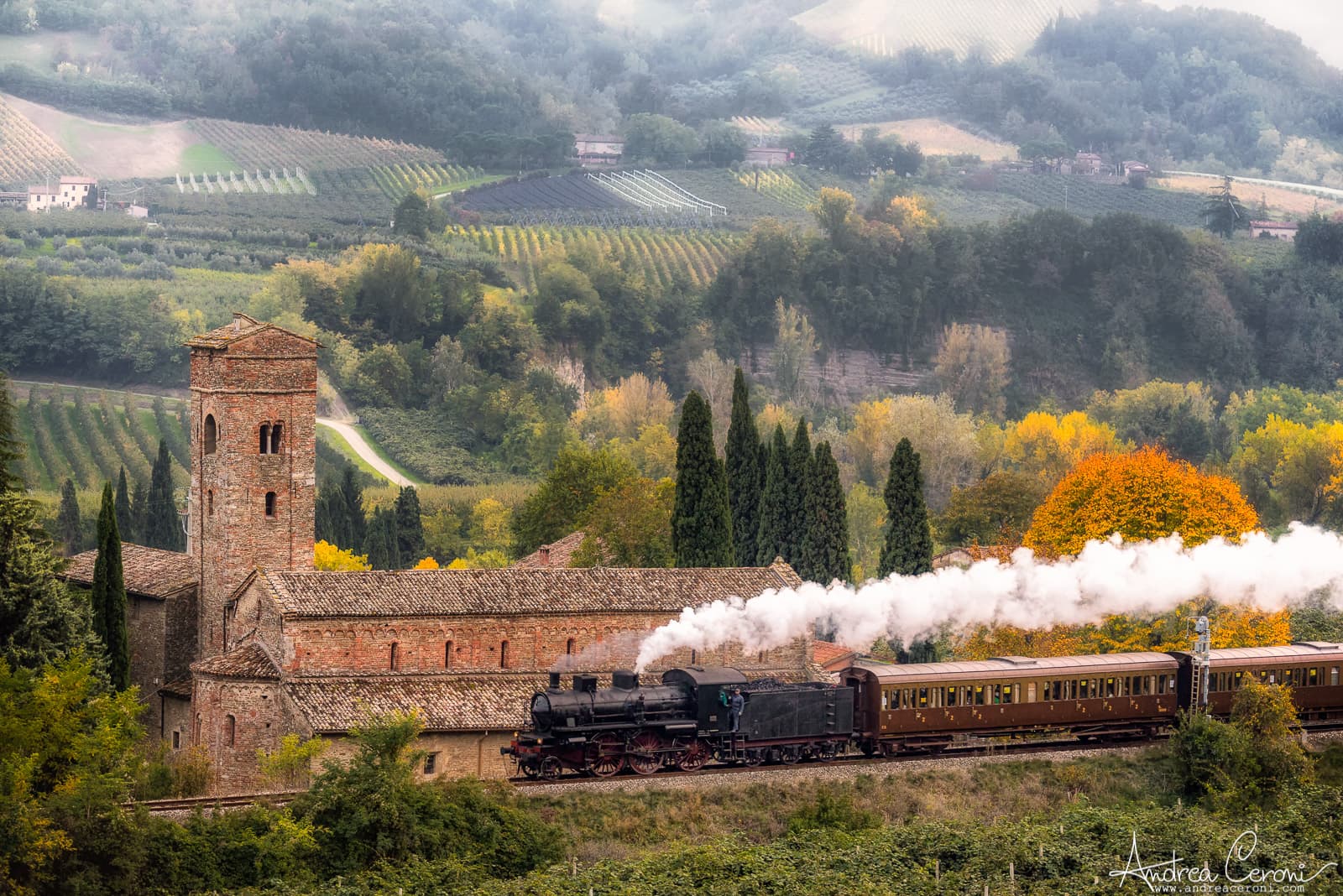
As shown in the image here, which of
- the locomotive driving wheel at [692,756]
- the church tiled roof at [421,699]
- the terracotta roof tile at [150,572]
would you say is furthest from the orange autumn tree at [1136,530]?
the terracotta roof tile at [150,572]

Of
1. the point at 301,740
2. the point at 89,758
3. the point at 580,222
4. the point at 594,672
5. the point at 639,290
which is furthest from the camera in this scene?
the point at 580,222

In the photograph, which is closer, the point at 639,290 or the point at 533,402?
A: the point at 533,402

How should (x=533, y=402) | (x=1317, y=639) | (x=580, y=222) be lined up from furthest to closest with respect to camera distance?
1. (x=580, y=222)
2. (x=533, y=402)
3. (x=1317, y=639)

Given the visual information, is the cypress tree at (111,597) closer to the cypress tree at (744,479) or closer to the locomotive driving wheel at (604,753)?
the locomotive driving wheel at (604,753)

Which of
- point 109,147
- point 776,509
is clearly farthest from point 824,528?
point 109,147

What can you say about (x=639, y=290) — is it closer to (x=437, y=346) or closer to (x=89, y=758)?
(x=437, y=346)

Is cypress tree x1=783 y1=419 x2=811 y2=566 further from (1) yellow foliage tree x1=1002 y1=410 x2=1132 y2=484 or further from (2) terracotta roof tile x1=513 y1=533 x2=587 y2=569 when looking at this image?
(1) yellow foliage tree x1=1002 y1=410 x2=1132 y2=484

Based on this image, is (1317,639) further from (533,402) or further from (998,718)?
(533,402)

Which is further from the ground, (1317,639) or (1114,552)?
(1114,552)

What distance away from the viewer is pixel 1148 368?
173625 mm

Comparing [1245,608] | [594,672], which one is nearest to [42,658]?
[594,672]

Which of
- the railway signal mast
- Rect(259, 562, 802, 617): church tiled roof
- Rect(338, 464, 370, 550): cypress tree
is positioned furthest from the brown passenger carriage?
Rect(338, 464, 370, 550): cypress tree

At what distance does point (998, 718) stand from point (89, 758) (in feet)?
82.9

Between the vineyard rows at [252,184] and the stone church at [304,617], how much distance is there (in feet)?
391
